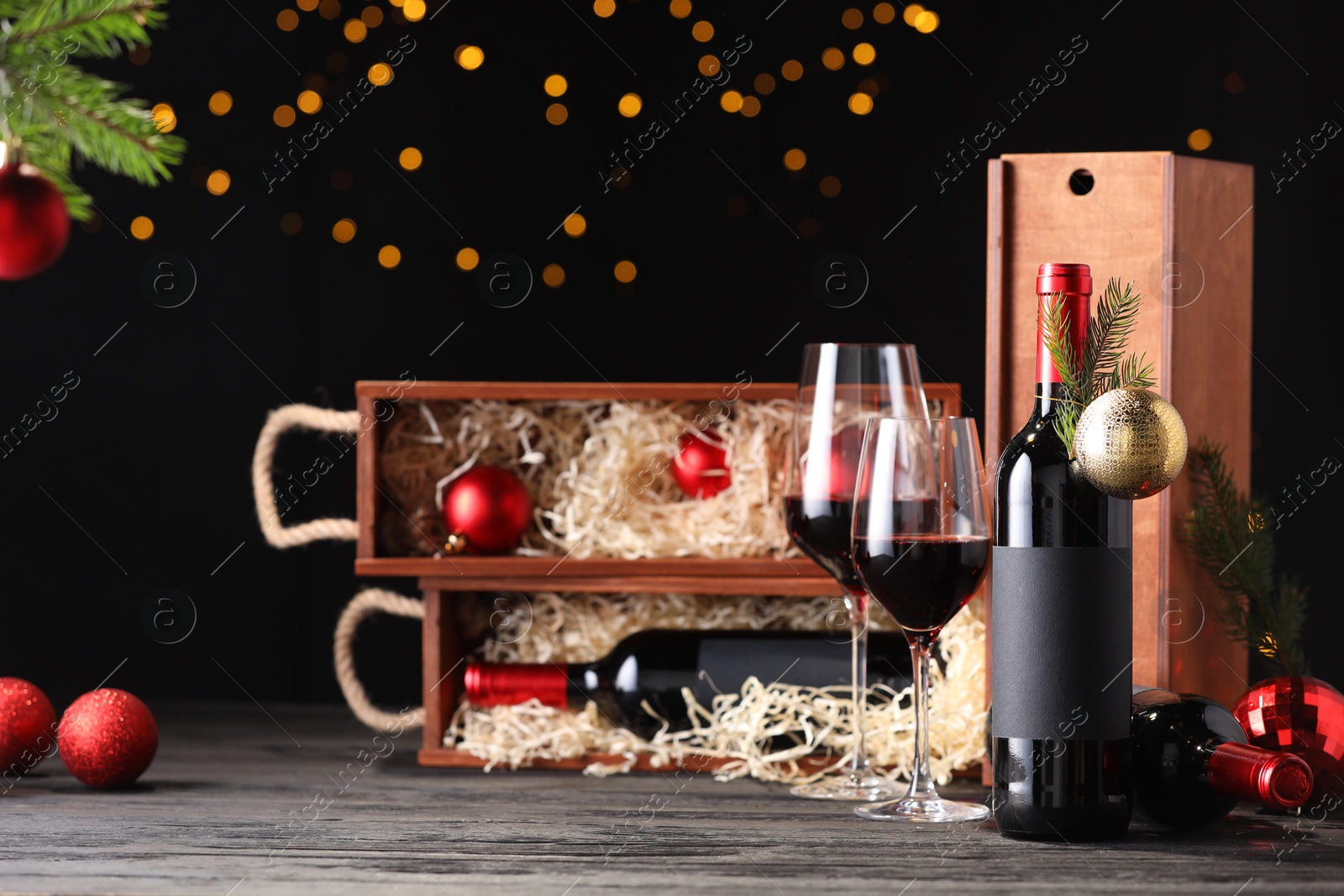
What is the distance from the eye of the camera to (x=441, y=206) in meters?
1.44

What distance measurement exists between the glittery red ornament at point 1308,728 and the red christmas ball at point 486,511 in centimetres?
63

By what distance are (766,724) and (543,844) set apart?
0.33m

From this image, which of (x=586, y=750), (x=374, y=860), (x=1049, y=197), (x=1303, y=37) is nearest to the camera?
(x=374, y=860)

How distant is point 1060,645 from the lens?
823mm

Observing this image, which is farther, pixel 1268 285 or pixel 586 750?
pixel 1268 285

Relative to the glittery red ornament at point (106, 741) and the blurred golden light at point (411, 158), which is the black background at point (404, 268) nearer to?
the blurred golden light at point (411, 158)

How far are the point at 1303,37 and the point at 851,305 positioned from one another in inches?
22.0

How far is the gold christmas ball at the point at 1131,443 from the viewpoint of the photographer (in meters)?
0.79

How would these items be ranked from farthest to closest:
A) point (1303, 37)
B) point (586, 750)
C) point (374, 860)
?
point (1303, 37), point (586, 750), point (374, 860)

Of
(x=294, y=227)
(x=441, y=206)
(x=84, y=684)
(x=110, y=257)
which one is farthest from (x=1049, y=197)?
(x=84, y=684)

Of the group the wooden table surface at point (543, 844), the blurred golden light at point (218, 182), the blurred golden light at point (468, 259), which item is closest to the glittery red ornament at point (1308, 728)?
the wooden table surface at point (543, 844)

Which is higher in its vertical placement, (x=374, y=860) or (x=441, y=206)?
(x=441, y=206)

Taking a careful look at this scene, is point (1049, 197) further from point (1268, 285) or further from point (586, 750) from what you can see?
point (586, 750)

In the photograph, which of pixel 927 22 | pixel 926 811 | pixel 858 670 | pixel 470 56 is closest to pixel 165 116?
pixel 470 56
